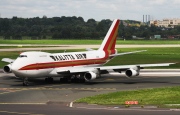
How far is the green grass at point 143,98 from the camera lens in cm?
3916

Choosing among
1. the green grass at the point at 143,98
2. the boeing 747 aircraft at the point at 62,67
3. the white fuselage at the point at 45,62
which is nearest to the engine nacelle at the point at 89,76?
the boeing 747 aircraft at the point at 62,67

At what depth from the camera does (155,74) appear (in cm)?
7169

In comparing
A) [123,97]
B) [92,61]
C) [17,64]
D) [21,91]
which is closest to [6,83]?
[17,64]

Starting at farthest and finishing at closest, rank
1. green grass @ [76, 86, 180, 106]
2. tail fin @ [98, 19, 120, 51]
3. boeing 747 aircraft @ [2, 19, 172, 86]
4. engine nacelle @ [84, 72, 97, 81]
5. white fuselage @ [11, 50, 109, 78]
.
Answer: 1. tail fin @ [98, 19, 120, 51]
2. engine nacelle @ [84, 72, 97, 81]
3. boeing 747 aircraft @ [2, 19, 172, 86]
4. white fuselage @ [11, 50, 109, 78]
5. green grass @ [76, 86, 180, 106]

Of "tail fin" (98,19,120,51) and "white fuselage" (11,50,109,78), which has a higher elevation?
"tail fin" (98,19,120,51)

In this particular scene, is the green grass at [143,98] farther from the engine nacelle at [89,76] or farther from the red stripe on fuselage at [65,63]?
the red stripe on fuselage at [65,63]

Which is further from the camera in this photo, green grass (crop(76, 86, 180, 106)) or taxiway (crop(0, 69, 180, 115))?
green grass (crop(76, 86, 180, 106))

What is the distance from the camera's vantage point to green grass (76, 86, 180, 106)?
39156 mm

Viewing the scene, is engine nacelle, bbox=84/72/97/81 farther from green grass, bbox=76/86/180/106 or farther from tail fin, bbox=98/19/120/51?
tail fin, bbox=98/19/120/51

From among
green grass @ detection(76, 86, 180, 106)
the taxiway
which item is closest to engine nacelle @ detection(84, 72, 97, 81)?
the taxiway

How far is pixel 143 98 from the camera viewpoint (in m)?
42.0

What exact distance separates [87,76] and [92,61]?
329 inches

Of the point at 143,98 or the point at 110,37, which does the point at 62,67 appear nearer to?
the point at 110,37

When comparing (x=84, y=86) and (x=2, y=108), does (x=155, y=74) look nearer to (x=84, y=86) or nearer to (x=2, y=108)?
(x=84, y=86)
